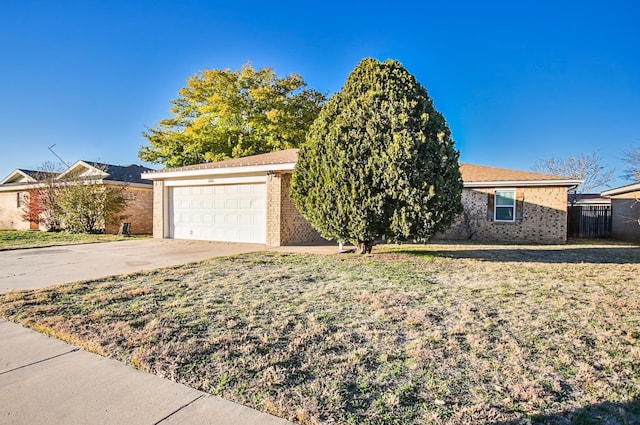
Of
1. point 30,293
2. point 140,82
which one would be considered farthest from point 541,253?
point 140,82

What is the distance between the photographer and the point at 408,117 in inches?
311

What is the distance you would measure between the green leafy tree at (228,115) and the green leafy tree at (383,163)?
17397 millimetres

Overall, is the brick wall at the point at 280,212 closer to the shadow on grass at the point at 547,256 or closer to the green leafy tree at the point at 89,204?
the shadow on grass at the point at 547,256

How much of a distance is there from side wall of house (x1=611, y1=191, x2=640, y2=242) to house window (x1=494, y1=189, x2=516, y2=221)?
5.07 metres

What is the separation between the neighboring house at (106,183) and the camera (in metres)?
17.8

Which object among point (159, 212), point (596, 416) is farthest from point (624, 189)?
point (159, 212)

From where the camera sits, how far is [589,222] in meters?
18.0

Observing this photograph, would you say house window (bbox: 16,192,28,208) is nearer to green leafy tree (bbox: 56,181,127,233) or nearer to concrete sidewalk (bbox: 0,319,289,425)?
green leafy tree (bbox: 56,181,127,233)

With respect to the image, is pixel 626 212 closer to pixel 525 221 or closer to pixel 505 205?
pixel 525 221

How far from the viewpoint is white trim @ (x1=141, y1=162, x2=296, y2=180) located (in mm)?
11305

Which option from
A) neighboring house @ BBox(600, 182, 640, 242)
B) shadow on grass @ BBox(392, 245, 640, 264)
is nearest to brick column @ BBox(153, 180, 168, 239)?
shadow on grass @ BBox(392, 245, 640, 264)

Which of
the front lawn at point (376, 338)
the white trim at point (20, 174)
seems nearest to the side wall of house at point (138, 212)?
the white trim at point (20, 174)

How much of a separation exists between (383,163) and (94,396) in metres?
6.51

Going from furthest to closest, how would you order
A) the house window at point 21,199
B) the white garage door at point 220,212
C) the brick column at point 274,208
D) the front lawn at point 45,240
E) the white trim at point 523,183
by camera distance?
the house window at point 21,199 < the white trim at point 523,183 < the white garage door at point 220,212 < the front lawn at point 45,240 < the brick column at point 274,208
